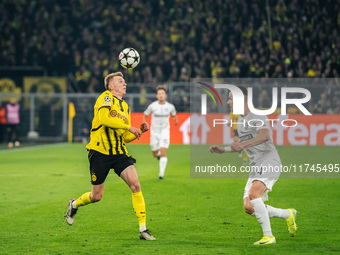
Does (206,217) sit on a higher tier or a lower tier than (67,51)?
lower

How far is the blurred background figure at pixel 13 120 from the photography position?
84.9 ft

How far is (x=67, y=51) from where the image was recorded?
1254 inches

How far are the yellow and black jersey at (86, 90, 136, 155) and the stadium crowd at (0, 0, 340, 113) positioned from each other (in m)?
17.6

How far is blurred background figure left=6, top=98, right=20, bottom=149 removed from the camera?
84.9 ft

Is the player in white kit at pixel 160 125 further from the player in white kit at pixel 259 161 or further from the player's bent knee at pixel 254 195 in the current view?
the player's bent knee at pixel 254 195

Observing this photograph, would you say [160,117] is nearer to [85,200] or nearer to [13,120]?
[85,200]

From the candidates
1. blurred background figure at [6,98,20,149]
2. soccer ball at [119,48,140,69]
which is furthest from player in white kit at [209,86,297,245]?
blurred background figure at [6,98,20,149]

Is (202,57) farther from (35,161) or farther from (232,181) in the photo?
(232,181)

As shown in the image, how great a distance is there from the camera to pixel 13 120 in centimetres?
2586

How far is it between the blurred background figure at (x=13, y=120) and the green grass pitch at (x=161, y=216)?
8.59 metres

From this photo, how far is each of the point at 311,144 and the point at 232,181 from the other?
1044 centimetres

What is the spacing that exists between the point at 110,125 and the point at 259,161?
1.88 meters

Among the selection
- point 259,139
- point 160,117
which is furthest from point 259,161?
point 160,117

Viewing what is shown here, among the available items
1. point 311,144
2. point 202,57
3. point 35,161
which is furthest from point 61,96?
point 311,144
